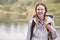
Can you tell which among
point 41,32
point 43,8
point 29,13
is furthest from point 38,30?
point 29,13

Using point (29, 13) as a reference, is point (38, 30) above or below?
above

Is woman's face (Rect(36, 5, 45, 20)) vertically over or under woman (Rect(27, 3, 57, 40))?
over

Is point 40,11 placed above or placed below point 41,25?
above

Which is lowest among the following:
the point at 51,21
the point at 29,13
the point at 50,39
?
the point at 29,13

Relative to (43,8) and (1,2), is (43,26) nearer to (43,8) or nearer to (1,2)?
(43,8)

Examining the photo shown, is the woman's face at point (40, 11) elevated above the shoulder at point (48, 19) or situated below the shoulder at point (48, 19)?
above

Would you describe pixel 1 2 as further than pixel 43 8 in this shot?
Yes

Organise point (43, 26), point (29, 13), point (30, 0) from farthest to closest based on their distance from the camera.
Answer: point (30, 0) < point (29, 13) < point (43, 26)

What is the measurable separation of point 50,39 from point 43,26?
0.13 meters

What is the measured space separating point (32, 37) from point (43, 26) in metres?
0.13

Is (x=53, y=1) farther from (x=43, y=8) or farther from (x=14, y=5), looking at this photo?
(x=43, y=8)

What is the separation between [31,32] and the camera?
7.50 feet

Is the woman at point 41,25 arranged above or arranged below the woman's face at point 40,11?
→ below

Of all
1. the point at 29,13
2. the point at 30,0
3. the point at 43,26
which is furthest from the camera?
the point at 30,0
